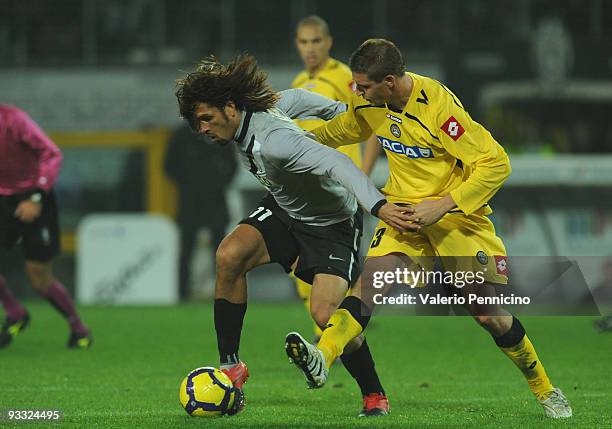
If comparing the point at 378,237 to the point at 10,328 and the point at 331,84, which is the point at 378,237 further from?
the point at 10,328

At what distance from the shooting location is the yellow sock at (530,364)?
619 centimetres

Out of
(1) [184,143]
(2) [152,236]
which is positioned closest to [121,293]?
(2) [152,236]

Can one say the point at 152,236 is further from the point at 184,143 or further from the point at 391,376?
the point at 391,376

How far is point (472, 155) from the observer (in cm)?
592

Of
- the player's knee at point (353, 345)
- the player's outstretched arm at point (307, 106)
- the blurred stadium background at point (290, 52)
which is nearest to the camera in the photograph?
the player's knee at point (353, 345)

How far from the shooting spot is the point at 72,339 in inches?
395

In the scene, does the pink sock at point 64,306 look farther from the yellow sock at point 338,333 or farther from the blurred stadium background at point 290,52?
the blurred stadium background at point 290,52

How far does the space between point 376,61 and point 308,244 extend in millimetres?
1059

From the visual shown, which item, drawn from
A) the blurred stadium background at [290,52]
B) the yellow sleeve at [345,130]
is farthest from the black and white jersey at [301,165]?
the blurred stadium background at [290,52]

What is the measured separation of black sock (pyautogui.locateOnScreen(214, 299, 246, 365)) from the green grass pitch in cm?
30

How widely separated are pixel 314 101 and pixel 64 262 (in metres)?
9.25

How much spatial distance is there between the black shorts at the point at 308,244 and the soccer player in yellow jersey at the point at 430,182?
9.5 inches

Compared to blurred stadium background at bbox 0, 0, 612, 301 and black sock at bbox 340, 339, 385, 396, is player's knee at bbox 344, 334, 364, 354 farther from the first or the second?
blurred stadium background at bbox 0, 0, 612, 301

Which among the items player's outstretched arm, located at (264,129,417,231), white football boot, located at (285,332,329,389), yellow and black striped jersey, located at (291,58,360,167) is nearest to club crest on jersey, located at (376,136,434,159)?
player's outstretched arm, located at (264,129,417,231)
